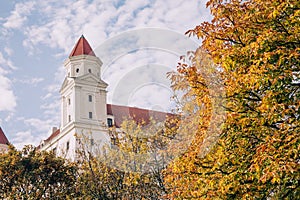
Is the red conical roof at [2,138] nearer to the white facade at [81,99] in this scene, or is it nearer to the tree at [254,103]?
the white facade at [81,99]

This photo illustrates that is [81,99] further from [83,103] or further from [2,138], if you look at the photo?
[2,138]

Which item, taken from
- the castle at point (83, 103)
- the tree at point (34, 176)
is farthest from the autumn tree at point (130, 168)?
the castle at point (83, 103)

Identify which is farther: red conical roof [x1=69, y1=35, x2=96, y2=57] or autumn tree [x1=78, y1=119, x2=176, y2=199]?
red conical roof [x1=69, y1=35, x2=96, y2=57]

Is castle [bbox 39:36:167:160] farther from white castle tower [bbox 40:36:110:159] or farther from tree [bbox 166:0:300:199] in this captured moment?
tree [bbox 166:0:300:199]

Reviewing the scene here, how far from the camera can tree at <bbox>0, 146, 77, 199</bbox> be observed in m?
23.6

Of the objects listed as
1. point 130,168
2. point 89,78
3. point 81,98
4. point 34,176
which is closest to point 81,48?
point 89,78

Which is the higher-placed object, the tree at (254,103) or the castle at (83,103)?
the castle at (83,103)

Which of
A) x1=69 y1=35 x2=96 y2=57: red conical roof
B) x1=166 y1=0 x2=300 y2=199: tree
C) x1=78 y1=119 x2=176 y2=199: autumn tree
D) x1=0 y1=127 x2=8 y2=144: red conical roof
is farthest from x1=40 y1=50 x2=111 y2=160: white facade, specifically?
x1=166 y1=0 x2=300 y2=199: tree

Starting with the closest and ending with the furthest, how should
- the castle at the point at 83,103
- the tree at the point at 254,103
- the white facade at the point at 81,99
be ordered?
the tree at the point at 254,103
the castle at the point at 83,103
the white facade at the point at 81,99

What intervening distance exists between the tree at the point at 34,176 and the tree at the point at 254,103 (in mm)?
15738

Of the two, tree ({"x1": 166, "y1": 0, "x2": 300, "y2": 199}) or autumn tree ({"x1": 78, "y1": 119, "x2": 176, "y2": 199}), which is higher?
autumn tree ({"x1": 78, "y1": 119, "x2": 176, "y2": 199})

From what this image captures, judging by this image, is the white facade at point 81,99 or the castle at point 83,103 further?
the white facade at point 81,99

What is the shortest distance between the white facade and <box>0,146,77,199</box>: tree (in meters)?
25.6

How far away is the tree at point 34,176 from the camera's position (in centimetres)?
2356
